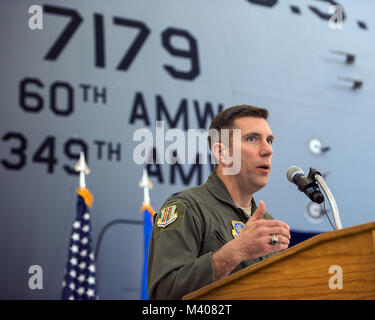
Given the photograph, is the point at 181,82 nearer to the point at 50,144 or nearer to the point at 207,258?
the point at 50,144

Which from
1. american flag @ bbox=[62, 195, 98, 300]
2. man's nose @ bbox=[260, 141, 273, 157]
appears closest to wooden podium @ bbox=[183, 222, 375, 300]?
man's nose @ bbox=[260, 141, 273, 157]

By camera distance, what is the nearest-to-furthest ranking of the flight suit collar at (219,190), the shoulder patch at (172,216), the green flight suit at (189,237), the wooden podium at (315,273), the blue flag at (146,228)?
1. the wooden podium at (315,273)
2. the green flight suit at (189,237)
3. the shoulder patch at (172,216)
4. the flight suit collar at (219,190)
5. the blue flag at (146,228)

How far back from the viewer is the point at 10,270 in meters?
3.75

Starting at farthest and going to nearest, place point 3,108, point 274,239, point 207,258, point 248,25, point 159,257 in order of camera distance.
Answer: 1. point 248,25
2. point 3,108
3. point 159,257
4. point 207,258
5. point 274,239

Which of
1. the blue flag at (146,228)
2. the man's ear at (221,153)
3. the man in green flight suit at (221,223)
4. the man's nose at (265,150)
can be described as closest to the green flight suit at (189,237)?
the man in green flight suit at (221,223)

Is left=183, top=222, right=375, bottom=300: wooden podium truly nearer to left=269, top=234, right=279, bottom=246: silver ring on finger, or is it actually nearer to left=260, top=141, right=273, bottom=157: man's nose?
left=269, top=234, right=279, bottom=246: silver ring on finger

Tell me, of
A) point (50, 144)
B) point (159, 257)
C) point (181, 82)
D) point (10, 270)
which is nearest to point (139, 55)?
point (181, 82)

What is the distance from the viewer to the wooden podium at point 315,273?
112 cm

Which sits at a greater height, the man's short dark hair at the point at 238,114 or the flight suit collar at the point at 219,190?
the man's short dark hair at the point at 238,114

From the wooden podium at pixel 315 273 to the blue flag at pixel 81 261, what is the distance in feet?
7.68

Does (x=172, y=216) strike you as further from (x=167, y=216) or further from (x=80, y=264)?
(x=80, y=264)

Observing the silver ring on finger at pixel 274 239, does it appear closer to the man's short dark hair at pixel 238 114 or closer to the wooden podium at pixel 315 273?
the wooden podium at pixel 315 273

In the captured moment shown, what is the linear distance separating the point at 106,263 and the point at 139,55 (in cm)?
193

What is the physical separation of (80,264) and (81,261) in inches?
0.9
